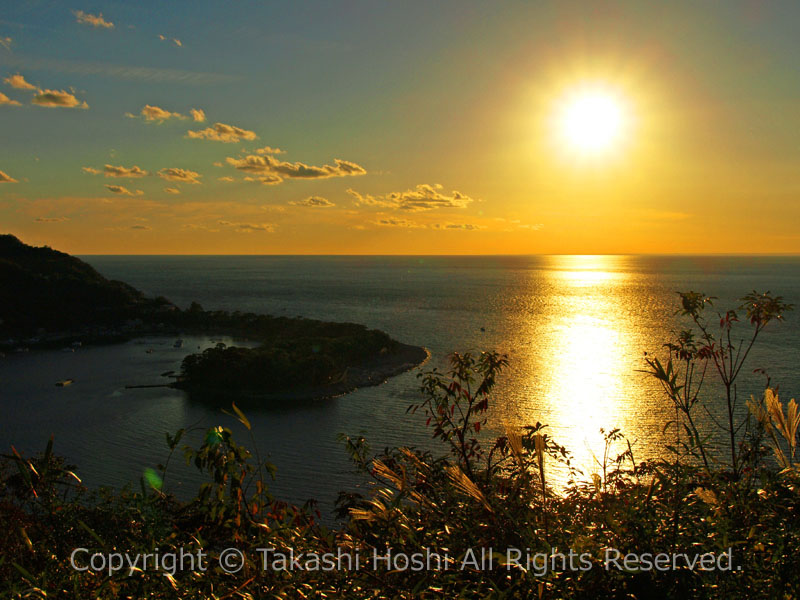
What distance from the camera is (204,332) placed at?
78062mm

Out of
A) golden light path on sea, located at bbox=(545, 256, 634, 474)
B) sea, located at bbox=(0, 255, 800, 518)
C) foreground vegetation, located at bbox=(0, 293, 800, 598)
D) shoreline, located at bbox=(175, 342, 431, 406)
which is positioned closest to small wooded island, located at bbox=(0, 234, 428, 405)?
shoreline, located at bbox=(175, 342, 431, 406)

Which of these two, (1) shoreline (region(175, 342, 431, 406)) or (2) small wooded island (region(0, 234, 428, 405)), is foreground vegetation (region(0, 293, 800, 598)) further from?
(2) small wooded island (region(0, 234, 428, 405))

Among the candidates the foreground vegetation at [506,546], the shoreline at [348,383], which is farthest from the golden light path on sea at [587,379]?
the shoreline at [348,383]

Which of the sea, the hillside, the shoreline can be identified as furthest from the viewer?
the hillside

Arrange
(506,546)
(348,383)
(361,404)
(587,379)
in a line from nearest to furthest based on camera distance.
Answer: (506,546) < (361,404) < (348,383) < (587,379)

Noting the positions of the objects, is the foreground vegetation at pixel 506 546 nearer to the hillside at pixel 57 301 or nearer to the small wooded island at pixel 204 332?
the small wooded island at pixel 204 332

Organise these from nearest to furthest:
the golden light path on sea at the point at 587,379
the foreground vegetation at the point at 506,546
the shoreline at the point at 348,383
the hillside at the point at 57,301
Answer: the foreground vegetation at the point at 506,546, the golden light path on sea at the point at 587,379, the shoreline at the point at 348,383, the hillside at the point at 57,301

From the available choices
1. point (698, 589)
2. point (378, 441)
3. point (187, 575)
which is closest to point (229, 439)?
point (187, 575)

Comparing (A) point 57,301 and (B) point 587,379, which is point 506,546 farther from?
(A) point 57,301

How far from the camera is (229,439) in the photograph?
4027mm

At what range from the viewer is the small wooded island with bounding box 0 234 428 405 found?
45.4m

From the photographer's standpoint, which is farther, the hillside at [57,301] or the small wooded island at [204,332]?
the hillside at [57,301]

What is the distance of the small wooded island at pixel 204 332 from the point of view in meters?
45.4

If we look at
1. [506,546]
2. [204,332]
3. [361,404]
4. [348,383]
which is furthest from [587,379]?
[204,332]
